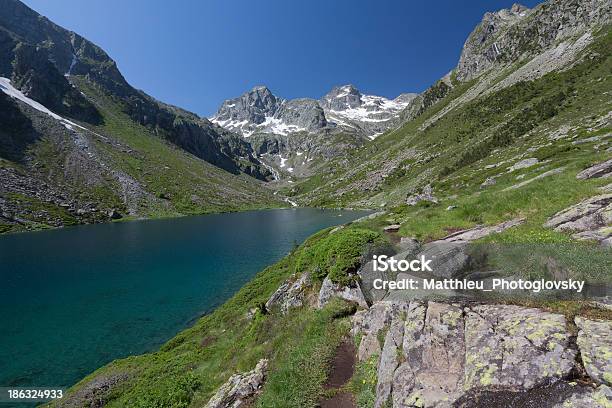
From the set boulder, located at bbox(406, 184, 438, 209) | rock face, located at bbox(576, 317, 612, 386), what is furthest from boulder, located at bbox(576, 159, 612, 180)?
rock face, located at bbox(576, 317, 612, 386)

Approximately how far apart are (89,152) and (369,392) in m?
227

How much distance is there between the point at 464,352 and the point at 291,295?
12950mm

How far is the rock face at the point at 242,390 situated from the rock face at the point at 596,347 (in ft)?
35.3

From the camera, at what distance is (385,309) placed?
11289mm

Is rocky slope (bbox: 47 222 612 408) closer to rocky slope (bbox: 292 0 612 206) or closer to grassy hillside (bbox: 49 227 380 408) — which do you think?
grassy hillside (bbox: 49 227 380 408)

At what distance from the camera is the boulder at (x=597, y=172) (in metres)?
18.8

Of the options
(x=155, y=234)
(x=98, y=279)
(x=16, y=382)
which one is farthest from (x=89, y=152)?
(x=16, y=382)

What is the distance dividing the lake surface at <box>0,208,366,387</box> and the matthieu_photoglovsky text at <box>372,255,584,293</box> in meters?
29.6

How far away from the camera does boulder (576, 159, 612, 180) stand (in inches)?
741

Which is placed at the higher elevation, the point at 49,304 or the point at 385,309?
the point at 385,309

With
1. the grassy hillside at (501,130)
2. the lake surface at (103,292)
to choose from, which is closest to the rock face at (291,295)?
the lake surface at (103,292)

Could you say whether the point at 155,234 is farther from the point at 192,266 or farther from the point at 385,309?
the point at 385,309

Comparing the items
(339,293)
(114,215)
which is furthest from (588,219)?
(114,215)

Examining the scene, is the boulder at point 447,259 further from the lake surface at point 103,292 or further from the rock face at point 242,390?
the lake surface at point 103,292
